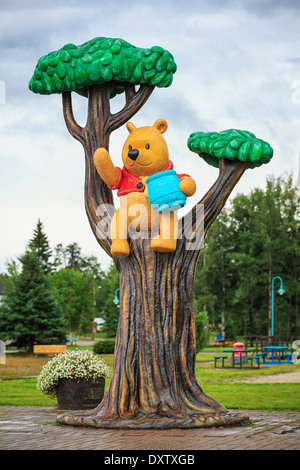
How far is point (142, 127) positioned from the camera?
8641 mm

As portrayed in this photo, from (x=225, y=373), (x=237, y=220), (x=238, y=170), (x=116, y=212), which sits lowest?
(x=225, y=373)

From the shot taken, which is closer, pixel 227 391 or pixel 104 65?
pixel 104 65

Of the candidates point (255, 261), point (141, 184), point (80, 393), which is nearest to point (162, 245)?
point (141, 184)

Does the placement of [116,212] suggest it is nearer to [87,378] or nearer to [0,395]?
[87,378]

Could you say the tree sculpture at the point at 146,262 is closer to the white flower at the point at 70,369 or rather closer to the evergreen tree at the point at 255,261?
the white flower at the point at 70,369

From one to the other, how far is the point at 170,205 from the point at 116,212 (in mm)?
847

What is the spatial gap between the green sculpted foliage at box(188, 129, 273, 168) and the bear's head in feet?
2.13

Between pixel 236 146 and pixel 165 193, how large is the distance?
1.28 metres

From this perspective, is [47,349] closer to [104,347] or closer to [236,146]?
[104,347]

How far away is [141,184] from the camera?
27.7ft

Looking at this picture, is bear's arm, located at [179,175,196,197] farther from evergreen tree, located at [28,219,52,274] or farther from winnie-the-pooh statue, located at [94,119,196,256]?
evergreen tree, located at [28,219,52,274]

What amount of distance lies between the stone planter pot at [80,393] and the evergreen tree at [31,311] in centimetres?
1667

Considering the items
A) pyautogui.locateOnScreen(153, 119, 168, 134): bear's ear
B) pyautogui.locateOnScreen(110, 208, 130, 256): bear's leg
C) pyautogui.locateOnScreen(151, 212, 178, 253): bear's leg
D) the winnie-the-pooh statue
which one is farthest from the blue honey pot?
pyautogui.locateOnScreen(153, 119, 168, 134): bear's ear

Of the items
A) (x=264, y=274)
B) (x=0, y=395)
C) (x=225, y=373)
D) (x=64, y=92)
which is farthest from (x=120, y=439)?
(x=264, y=274)
